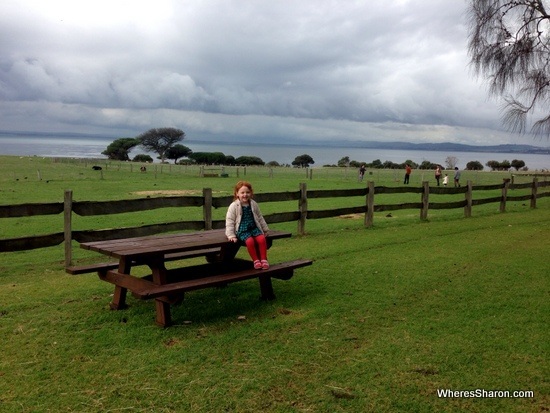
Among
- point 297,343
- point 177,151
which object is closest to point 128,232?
point 297,343

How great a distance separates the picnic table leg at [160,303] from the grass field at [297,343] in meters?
0.12

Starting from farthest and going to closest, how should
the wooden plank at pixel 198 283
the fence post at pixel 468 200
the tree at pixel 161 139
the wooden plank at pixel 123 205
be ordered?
the tree at pixel 161 139 → the fence post at pixel 468 200 → the wooden plank at pixel 123 205 → the wooden plank at pixel 198 283

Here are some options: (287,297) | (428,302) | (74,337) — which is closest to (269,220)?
(287,297)

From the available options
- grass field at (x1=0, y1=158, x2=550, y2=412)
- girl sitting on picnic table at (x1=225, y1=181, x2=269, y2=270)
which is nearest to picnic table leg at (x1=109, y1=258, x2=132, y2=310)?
grass field at (x1=0, y1=158, x2=550, y2=412)

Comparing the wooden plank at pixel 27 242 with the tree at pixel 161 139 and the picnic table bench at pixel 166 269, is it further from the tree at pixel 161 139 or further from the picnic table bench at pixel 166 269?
the tree at pixel 161 139

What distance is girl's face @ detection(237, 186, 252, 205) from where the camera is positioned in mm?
6211

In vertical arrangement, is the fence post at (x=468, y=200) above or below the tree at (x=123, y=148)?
below

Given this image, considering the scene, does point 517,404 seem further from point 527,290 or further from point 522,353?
point 527,290

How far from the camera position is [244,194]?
6211mm

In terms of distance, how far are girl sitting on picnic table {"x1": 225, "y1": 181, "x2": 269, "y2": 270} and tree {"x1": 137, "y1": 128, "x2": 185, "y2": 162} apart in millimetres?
115634

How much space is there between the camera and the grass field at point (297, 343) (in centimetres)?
385

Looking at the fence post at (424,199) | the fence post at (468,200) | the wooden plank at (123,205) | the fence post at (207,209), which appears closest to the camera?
the wooden plank at (123,205)

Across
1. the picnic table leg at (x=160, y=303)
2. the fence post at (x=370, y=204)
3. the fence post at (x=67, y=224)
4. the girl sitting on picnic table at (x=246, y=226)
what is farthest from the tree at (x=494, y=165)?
the picnic table leg at (x=160, y=303)

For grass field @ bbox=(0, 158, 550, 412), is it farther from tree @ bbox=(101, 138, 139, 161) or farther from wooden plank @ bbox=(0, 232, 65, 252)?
tree @ bbox=(101, 138, 139, 161)
